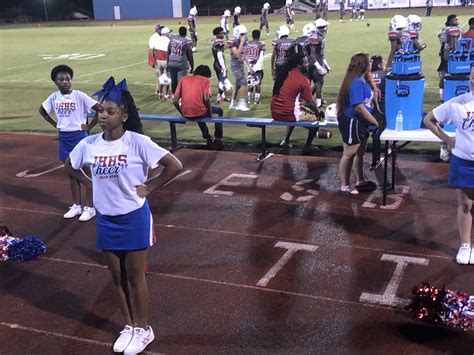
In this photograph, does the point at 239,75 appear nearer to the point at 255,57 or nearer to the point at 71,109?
the point at 255,57

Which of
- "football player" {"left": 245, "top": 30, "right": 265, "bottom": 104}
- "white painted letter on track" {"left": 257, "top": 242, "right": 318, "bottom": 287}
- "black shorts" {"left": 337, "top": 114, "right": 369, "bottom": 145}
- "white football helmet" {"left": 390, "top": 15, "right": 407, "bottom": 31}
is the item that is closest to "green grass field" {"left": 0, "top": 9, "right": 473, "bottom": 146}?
"football player" {"left": 245, "top": 30, "right": 265, "bottom": 104}

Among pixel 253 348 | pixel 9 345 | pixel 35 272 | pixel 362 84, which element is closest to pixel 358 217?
pixel 362 84

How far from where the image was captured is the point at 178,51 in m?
13.8

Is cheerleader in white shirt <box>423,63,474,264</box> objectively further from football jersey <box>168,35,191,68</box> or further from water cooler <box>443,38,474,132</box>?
football jersey <box>168,35,191,68</box>

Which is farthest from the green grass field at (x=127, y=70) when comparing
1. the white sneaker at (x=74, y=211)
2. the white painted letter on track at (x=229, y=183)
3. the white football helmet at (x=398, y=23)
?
the white sneaker at (x=74, y=211)

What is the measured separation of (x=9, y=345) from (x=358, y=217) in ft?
13.5

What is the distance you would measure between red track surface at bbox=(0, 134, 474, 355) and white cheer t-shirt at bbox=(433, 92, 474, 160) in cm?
111

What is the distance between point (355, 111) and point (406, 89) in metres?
0.66

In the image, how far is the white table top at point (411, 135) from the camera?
674 centimetres

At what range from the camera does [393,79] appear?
697 cm

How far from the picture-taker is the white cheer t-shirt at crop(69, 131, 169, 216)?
158 inches

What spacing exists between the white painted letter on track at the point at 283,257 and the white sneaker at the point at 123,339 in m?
1.41

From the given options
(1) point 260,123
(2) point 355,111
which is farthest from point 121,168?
(1) point 260,123

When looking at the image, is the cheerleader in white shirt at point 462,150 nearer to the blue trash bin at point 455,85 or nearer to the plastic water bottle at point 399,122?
the plastic water bottle at point 399,122
